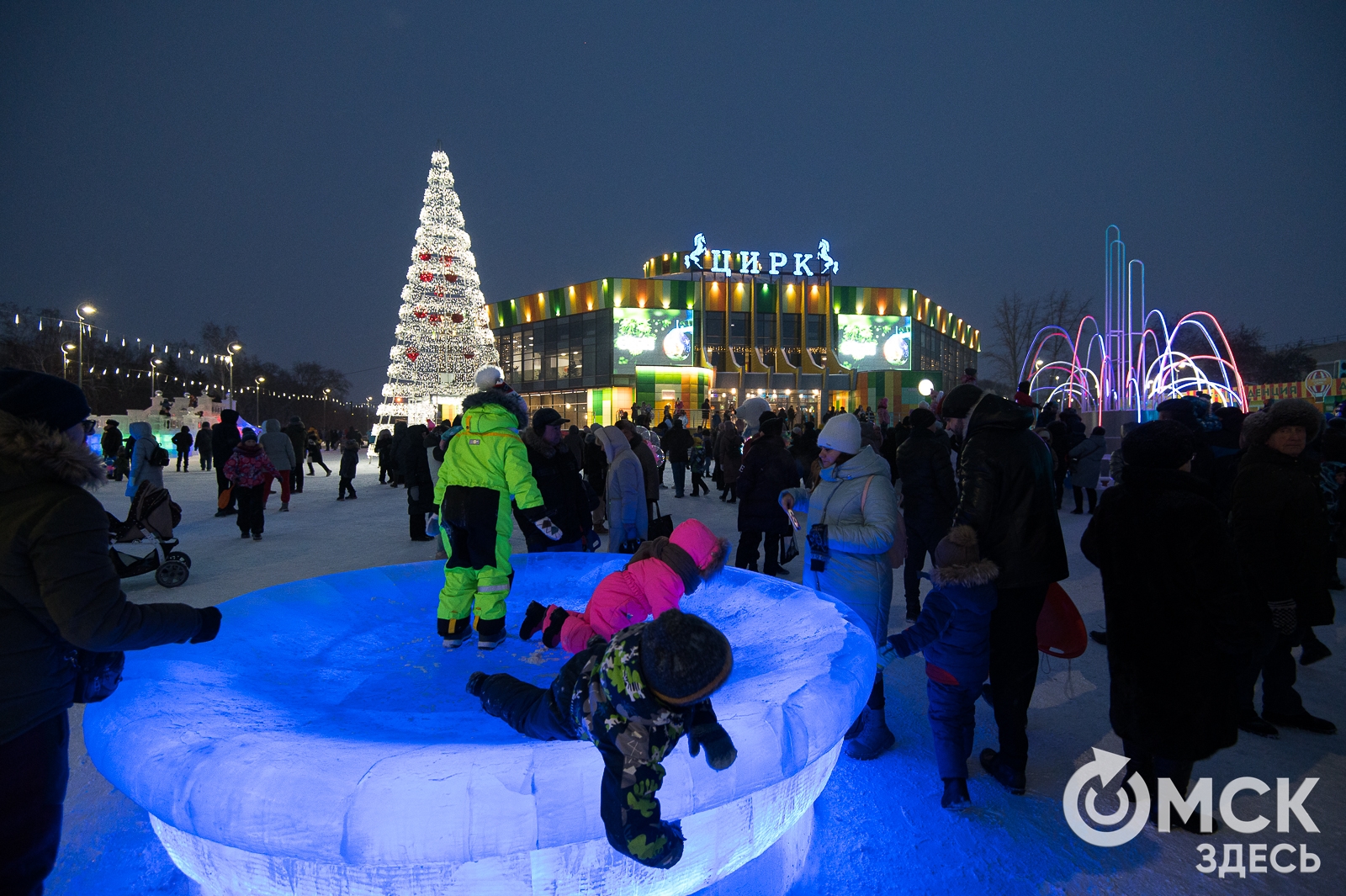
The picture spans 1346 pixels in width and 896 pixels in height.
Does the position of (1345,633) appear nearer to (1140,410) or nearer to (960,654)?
(960,654)

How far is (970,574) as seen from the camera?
281 centimetres

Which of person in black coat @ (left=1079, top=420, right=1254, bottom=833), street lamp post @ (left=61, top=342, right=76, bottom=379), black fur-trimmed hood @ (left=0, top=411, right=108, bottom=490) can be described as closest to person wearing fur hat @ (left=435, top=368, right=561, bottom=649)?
black fur-trimmed hood @ (left=0, top=411, right=108, bottom=490)

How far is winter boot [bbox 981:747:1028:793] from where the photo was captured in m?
3.07

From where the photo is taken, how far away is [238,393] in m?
48.9

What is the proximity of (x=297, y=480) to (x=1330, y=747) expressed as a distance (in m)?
19.0

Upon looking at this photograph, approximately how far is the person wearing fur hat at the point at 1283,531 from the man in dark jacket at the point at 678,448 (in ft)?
37.0

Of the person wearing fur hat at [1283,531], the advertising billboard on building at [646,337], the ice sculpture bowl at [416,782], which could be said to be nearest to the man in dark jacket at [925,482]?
the person wearing fur hat at [1283,531]

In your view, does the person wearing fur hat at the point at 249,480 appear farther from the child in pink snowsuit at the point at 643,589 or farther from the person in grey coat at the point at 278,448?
the child in pink snowsuit at the point at 643,589

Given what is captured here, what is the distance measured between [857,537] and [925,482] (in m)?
2.42

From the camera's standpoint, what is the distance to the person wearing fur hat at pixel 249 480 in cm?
974

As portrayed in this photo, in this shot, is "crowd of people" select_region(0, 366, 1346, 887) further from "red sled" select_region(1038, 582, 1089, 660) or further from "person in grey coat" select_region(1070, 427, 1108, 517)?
"person in grey coat" select_region(1070, 427, 1108, 517)

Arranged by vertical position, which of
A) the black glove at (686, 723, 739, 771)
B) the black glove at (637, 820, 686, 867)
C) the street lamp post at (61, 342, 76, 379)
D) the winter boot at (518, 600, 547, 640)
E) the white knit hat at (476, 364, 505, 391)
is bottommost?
the black glove at (637, 820, 686, 867)

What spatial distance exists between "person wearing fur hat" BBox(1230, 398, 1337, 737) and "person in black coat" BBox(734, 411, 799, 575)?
152 inches

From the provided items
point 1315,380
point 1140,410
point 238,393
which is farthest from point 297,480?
point 238,393
